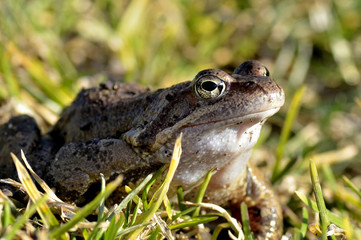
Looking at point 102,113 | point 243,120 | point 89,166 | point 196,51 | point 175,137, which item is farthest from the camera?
point 196,51

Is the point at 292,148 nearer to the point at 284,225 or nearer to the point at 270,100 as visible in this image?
the point at 284,225

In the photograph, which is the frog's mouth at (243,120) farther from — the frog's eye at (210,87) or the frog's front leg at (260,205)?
the frog's front leg at (260,205)

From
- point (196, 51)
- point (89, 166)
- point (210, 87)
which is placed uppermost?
point (196, 51)

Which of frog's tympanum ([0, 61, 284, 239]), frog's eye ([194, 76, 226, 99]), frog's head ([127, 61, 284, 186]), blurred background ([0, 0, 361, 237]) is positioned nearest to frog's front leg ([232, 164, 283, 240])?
frog's tympanum ([0, 61, 284, 239])

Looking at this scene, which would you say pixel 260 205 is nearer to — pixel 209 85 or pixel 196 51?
pixel 209 85

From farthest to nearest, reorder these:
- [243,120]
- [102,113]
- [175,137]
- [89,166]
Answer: [102,113]
[89,166]
[175,137]
[243,120]

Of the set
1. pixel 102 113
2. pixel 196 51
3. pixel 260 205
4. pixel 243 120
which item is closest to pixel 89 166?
pixel 102 113

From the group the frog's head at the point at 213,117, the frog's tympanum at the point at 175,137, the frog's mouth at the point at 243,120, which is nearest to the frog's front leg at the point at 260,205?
the frog's tympanum at the point at 175,137
